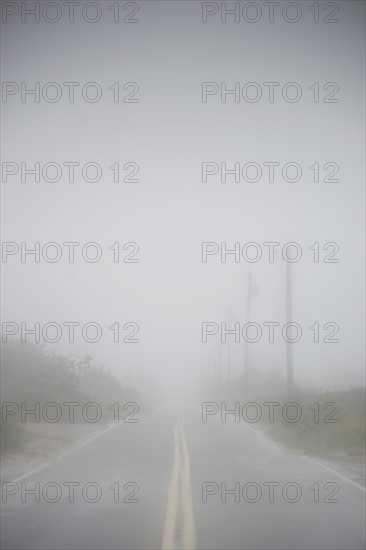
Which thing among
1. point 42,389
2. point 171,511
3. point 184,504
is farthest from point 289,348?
point 171,511

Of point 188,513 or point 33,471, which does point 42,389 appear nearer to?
point 33,471

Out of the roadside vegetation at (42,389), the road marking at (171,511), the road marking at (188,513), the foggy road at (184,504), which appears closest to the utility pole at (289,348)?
the roadside vegetation at (42,389)

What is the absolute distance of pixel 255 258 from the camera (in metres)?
30.8

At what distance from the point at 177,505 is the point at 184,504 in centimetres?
16

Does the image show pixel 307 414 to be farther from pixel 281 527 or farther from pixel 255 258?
pixel 281 527

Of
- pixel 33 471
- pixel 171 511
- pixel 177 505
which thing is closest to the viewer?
pixel 171 511

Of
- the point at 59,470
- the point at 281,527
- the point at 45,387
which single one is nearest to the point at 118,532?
the point at 281,527

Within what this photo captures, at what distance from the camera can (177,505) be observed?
416 inches

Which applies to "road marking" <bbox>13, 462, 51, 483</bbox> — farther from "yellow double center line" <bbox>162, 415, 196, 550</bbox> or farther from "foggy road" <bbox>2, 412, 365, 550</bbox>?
"yellow double center line" <bbox>162, 415, 196, 550</bbox>

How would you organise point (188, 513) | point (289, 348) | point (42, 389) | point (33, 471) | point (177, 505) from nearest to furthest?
1. point (188, 513)
2. point (177, 505)
3. point (33, 471)
4. point (289, 348)
5. point (42, 389)

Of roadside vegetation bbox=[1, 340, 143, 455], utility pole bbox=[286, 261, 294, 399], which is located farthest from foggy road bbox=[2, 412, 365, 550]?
utility pole bbox=[286, 261, 294, 399]

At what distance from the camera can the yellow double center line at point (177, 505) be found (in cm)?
812

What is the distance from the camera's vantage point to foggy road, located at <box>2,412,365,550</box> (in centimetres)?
825

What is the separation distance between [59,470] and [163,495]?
168 inches
